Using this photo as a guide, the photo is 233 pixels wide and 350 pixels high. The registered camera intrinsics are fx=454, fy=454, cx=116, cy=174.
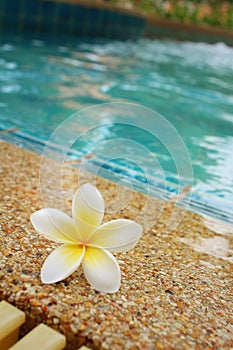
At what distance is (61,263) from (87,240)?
134 mm

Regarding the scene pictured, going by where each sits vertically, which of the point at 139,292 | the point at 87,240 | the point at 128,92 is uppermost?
the point at 87,240

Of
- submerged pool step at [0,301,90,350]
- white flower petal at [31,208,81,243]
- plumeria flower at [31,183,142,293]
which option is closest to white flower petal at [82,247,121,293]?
plumeria flower at [31,183,142,293]

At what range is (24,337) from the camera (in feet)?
4.27

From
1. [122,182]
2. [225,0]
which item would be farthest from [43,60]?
[225,0]

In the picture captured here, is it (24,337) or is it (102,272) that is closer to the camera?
(24,337)

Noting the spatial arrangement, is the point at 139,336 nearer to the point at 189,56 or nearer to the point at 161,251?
the point at 161,251

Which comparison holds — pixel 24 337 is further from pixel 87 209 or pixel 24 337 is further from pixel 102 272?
pixel 87 209

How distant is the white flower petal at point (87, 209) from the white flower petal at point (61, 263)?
81mm

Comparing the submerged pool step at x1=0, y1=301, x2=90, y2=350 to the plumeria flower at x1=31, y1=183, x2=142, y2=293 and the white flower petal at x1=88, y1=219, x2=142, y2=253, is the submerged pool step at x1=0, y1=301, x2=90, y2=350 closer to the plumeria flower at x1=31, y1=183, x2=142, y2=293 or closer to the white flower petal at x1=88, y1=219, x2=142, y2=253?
the plumeria flower at x1=31, y1=183, x2=142, y2=293

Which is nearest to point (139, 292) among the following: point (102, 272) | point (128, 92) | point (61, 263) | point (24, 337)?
point (102, 272)

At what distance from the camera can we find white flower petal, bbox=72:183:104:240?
1647mm

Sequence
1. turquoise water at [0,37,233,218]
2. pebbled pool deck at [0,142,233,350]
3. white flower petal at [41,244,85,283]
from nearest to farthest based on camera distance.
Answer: pebbled pool deck at [0,142,233,350] → white flower petal at [41,244,85,283] → turquoise water at [0,37,233,218]

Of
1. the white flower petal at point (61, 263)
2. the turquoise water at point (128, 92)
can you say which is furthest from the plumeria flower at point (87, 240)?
the turquoise water at point (128, 92)

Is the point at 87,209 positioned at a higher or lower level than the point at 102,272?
higher
